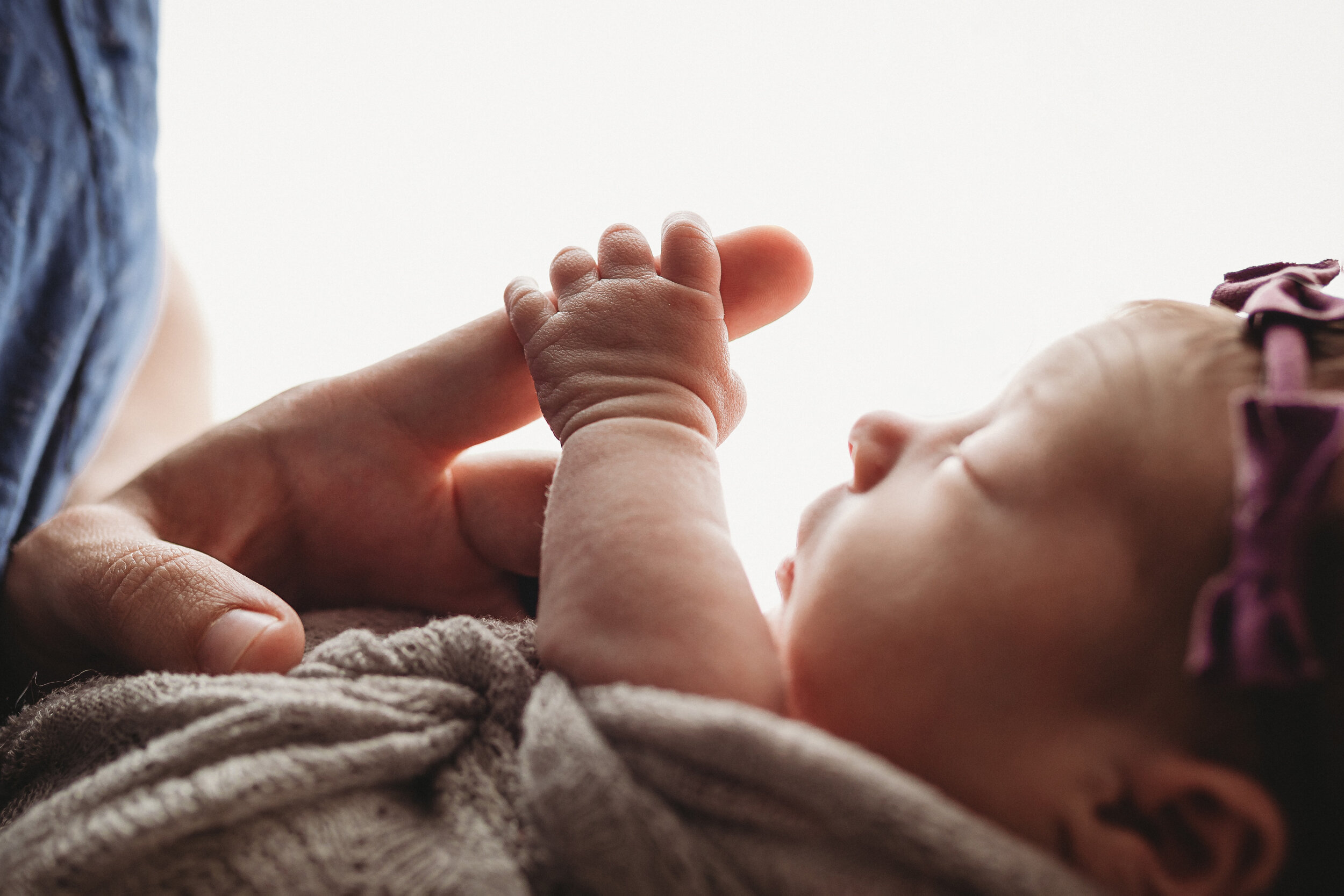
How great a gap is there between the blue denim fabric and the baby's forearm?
1.96 feet

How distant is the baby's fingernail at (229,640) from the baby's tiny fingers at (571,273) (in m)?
0.36

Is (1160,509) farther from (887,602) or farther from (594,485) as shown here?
(594,485)

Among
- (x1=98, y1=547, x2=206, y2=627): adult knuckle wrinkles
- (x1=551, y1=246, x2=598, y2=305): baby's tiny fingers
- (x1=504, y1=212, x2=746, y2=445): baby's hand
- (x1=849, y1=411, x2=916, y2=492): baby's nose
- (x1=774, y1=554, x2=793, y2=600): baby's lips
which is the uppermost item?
(x1=551, y1=246, x2=598, y2=305): baby's tiny fingers

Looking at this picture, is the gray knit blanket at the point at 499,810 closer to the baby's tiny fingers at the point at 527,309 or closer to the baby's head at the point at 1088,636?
the baby's head at the point at 1088,636

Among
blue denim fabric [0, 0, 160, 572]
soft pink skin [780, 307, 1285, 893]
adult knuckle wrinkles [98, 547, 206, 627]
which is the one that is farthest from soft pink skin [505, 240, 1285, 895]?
blue denim fabric [0, 0, 160, 572]

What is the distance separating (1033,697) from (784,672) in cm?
16

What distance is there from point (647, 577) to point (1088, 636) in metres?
0.27

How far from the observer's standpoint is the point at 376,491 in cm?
84

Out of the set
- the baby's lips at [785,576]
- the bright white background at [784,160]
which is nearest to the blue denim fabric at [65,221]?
the bright white background at [784,160]

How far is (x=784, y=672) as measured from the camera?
577 mm

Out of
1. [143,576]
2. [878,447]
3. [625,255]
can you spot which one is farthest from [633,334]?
[143,576]

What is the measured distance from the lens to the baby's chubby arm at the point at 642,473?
545 mm

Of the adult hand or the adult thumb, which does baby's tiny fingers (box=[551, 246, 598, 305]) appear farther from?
the adult thumb

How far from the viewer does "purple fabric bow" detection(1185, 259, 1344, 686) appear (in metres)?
0.40
